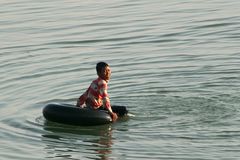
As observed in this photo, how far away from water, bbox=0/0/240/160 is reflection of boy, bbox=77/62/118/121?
525 millimetres

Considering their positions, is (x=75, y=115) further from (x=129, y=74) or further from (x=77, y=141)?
(x=129, y=74)

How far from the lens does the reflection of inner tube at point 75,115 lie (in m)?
18.4

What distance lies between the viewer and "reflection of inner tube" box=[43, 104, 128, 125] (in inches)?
723

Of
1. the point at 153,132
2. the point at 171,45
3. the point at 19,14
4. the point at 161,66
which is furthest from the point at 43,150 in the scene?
the point at 19,14

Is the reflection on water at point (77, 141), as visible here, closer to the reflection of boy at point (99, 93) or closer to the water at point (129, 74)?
the water at point (129, 74)

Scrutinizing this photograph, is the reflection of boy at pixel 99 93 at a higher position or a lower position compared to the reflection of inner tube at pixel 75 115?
higher

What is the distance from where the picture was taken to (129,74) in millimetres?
22141

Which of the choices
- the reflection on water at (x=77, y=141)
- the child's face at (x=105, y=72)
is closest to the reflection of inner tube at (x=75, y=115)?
the reflection on water at (x=77, y=141)

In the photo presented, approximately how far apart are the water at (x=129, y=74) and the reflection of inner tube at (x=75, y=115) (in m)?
0.18

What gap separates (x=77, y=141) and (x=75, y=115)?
1.00m

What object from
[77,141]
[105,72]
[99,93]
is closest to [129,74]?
[99,93]

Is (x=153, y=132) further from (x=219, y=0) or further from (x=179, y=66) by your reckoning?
(x=219, y=0)

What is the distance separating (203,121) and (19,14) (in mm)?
14089

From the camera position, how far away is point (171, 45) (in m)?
24.9
